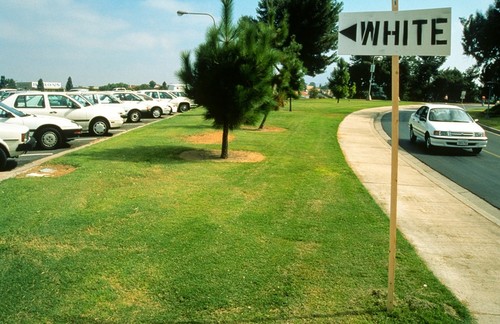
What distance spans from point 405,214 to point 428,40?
13.7 feet

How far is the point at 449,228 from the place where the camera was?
251 inches

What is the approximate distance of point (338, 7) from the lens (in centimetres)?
4853

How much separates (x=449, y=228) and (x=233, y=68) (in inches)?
249

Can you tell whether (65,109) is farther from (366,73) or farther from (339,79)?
(366,73)

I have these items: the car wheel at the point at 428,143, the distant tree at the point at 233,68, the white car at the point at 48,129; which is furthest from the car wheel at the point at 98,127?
the car wheel at the point at 428,143

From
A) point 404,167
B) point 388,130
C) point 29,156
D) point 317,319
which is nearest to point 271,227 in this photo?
point 317,319

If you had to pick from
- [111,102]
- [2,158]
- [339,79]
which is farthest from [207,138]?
[339,79]

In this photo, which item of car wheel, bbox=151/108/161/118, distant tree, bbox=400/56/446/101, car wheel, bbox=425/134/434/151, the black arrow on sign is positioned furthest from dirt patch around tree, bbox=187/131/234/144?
distant tree, bbox=400/56/446/101

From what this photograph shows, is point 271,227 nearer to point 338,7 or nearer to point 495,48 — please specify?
point 495,48

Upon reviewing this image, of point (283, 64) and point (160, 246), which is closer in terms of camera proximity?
point (160, 246)

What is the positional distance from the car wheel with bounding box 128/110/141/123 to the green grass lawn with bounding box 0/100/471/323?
14.8 meters

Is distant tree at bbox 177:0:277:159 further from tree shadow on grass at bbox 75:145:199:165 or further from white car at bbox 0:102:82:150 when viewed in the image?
white car at bbox 0:102:82:150

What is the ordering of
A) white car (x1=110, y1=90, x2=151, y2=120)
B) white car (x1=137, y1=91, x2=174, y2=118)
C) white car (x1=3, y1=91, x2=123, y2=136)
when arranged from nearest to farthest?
white car (x1=3, y1=91, x2=123, y2=136)
white car (x1=110, y1=90, x2=151, y2=120)
white car (x1=137, y1=91, x2=174, y2=118)

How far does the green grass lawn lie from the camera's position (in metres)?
3.81
